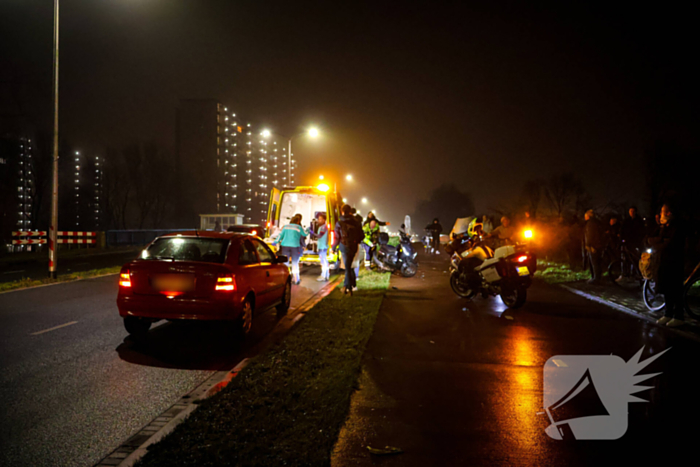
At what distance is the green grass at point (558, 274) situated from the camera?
15.9m

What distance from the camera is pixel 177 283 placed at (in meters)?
6.67

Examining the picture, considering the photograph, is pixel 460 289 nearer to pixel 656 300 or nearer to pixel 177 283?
pixel 656 300

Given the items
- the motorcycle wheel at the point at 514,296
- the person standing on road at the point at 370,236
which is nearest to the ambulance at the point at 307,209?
the person standing on road at the point at 370,236

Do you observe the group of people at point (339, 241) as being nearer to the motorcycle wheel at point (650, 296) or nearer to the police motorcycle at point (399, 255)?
the police motorcycle at point (399, 255)

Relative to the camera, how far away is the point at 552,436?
4070 mm

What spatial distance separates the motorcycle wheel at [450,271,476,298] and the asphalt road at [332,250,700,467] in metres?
2.08

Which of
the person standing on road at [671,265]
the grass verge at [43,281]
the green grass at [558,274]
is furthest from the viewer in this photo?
the green grass at [558,274]

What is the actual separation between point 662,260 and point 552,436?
230 inches

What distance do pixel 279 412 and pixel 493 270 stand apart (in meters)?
7.21

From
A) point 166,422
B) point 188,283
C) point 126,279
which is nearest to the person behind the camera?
point 166,422

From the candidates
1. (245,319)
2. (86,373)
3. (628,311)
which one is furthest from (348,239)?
(86,373)

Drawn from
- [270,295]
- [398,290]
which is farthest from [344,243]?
[270,295]

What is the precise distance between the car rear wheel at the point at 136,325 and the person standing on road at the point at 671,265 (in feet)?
27.1

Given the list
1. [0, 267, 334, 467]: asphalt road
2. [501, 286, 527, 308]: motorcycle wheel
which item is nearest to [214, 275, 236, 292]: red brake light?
[0, 267, 334, 467]: asphalt road
